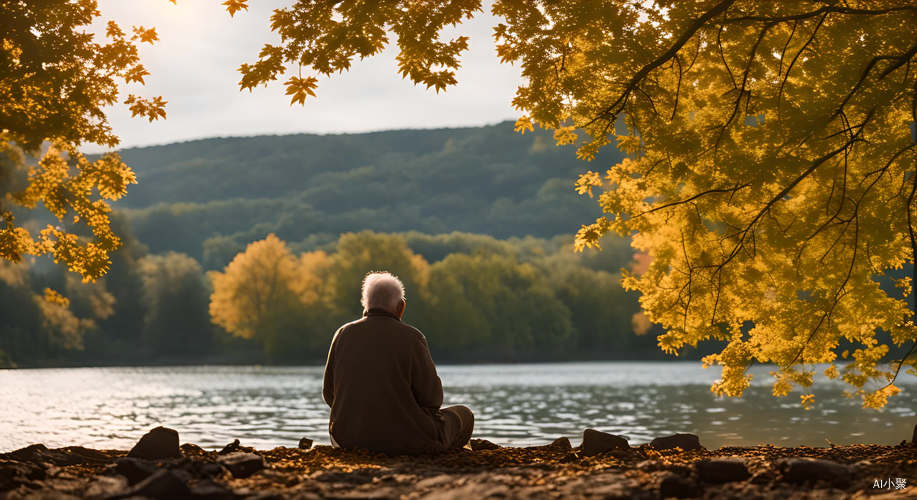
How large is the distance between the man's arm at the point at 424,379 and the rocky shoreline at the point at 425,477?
1.76 feet

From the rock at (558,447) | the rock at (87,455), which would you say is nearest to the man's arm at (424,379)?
the rock at (558,447)

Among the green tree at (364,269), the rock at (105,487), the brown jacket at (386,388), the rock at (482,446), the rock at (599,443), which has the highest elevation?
the green tree at (364,269)

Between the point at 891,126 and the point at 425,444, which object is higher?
the point at 891,126

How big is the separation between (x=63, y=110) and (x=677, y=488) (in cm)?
744

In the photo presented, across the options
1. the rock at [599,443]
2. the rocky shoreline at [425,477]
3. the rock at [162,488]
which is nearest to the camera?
the rock at [162,488]

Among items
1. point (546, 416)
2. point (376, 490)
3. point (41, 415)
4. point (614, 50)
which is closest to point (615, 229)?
point (614, 50)

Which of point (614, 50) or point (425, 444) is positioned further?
point (614, 50)

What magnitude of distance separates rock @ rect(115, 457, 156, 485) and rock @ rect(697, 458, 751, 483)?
391cm

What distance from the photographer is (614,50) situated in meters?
8.93

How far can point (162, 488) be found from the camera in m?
5.51

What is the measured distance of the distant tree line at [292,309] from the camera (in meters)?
69.8

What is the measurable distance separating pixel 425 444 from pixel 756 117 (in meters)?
5.17

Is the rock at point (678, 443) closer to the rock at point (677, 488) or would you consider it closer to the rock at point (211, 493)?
the rock at point (677, 488)

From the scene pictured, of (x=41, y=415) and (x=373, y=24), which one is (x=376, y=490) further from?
(x=41, y=415)
